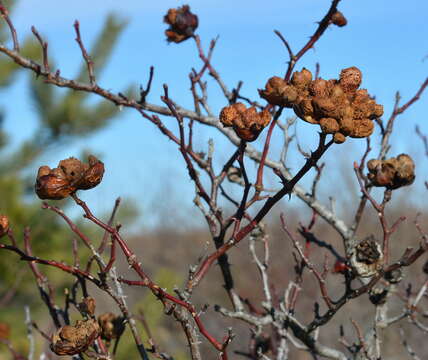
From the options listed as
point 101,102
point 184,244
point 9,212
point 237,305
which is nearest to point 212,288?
point 184,244

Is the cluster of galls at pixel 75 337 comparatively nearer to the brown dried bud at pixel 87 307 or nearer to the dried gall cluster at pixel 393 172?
the brown dried bud at pixel 87 307

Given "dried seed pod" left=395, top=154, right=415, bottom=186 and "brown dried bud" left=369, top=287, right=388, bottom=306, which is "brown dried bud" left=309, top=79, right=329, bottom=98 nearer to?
"dried seed pod" left=395, top=154, right=415, bottom=186

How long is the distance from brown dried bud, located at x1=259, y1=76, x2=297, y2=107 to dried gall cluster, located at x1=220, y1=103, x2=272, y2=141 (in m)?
0.06

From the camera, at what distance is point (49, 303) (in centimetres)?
150

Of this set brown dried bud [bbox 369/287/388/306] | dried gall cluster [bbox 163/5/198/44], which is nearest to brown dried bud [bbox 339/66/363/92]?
brown dried bud [bbox 369/287/388/306]

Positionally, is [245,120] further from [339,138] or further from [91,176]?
[91,176]

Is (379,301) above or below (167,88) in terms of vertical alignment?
below

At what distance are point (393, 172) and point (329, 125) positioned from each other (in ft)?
1.47

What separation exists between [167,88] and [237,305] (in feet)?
2.47

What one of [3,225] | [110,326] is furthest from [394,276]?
[3,225]

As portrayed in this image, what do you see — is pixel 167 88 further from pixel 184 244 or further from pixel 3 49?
pixel 184 244

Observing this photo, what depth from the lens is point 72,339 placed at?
114 centimetres

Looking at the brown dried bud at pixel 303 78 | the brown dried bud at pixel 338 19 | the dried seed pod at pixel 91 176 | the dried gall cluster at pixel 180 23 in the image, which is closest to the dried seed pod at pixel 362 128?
the brown dried bud at pixel 303 78

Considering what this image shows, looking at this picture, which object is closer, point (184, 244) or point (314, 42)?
point (314, 42)
